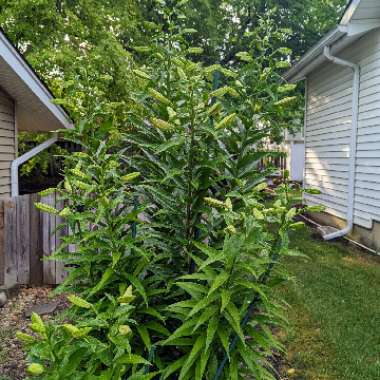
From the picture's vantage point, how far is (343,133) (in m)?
8.51

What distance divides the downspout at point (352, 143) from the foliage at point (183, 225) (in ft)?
21.0

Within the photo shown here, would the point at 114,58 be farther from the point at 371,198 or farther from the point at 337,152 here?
the point at 371,198

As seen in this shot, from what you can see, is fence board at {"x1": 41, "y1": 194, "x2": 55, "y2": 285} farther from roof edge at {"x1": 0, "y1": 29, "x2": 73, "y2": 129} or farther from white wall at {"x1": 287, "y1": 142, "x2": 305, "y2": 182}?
white wall at {"x1": 287, "y1": 142, "x2": 305, "y2": 182}

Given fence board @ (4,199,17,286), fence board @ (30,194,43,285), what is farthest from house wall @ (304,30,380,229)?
fence board @ (4,199,17,286)

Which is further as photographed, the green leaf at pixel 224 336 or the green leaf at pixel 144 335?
the green leaf at pixel 144 335

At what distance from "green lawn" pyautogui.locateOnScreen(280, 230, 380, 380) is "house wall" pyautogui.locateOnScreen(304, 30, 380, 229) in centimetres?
139

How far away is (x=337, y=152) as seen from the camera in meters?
8.85

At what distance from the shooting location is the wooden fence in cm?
493

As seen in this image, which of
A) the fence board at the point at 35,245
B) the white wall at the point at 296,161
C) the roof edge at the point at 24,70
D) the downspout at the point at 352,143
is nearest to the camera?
the fence board at the point at 35,245

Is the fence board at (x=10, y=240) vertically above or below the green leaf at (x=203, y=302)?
below

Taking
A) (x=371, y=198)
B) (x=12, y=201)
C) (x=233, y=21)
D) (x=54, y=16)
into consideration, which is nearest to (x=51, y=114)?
(x=12, y=201)

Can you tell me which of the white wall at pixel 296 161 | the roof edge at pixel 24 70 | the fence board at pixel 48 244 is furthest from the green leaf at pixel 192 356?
the white wall at pixel 296 161

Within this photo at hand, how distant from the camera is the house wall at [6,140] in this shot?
698 cm

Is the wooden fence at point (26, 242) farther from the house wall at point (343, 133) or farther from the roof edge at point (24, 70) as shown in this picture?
the house wall at point (343, 133)
